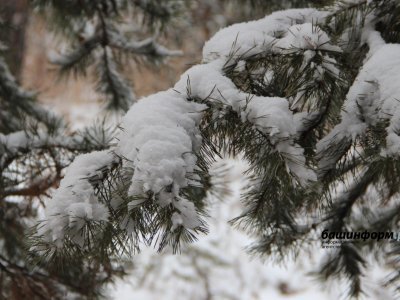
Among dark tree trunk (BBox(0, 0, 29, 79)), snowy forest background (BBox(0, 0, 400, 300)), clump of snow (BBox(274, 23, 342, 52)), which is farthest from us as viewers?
dark tree trunk (BBox(0, 0, 29, 79))

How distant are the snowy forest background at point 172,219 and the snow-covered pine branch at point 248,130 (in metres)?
0.03

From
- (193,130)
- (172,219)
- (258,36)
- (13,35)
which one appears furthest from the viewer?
(13,35)

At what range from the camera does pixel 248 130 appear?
29.4 inches

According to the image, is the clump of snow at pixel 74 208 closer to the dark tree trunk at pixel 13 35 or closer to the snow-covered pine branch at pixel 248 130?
the snow-covered pine branch at pixel 248 130

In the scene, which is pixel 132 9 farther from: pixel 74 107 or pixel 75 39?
pixel 74 107

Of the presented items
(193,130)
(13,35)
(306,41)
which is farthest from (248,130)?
(13,35)

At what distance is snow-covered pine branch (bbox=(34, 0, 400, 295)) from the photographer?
2.17ft

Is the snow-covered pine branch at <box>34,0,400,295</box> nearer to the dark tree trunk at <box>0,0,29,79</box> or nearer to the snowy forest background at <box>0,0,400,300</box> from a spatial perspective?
the snowy forest background at <box>0,0,400,300</box>

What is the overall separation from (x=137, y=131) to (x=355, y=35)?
1.92 ft

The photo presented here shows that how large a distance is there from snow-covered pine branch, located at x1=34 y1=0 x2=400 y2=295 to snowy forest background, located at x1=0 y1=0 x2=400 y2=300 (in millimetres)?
28

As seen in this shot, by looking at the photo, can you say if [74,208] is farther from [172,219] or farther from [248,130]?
[248,130]

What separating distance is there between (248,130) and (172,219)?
0.23m

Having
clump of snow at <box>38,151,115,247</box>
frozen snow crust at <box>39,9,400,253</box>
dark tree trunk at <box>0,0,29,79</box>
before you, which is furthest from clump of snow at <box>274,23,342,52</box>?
dark tree trunk at <box>0,0,29,79</box>

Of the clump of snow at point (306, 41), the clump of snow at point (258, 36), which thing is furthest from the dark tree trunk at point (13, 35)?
the clump of snow at point (306, 41)
